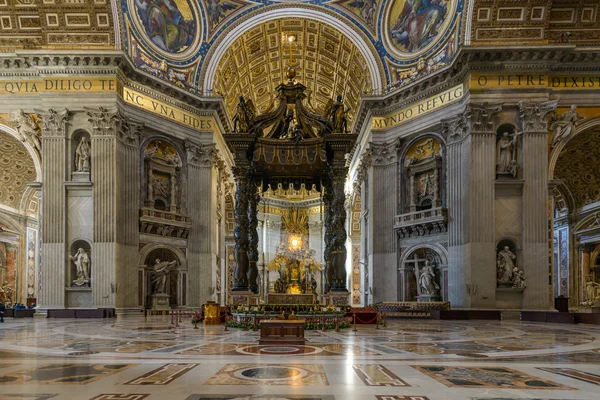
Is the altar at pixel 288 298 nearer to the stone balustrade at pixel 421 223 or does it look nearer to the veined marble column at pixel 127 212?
the veined marble column at pixel 127 212

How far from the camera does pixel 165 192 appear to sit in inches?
932

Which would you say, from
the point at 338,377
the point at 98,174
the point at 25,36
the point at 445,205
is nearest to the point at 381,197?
the point at 445,205

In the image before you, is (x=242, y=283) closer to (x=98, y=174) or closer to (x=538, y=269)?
(x=98, y=174)

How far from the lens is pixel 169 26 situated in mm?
23969

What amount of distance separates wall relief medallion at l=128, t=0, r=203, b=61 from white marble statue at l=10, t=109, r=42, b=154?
5.85 m

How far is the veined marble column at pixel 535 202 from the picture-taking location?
→ 19000 mm

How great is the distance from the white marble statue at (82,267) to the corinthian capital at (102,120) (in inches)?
180

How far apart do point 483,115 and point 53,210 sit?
659 inches

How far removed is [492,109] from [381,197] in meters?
6.93

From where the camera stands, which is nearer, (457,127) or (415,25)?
(457,127)

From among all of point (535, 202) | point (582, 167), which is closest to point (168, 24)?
point (535, 202)

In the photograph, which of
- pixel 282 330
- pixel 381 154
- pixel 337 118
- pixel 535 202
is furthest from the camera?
pixel 381 154

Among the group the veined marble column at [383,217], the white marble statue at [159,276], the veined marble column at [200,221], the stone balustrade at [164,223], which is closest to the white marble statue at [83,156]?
the stone balustrade at [164,223]

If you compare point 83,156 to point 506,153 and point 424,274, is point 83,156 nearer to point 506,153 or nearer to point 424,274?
point 424,274
